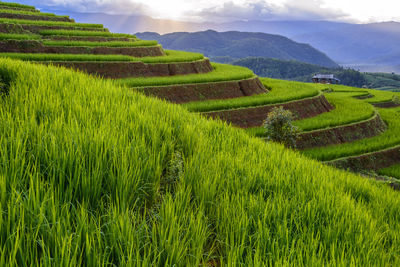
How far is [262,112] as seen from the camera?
57.1 feet

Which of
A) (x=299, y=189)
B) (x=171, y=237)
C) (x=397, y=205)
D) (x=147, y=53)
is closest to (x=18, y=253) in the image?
A: (x=171, y=237)

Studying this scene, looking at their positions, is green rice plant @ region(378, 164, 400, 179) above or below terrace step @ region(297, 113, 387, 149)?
below

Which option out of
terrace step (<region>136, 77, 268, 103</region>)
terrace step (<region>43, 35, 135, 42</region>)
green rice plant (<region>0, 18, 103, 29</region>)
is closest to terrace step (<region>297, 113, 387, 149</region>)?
terrace step (<region>136, 77, 268, 103</region>)

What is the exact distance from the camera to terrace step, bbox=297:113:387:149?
15359mm

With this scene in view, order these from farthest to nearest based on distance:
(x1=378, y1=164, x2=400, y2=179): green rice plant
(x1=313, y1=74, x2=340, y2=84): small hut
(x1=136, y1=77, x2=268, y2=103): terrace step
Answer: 1. (x1=313, y1=74, x2=340, y2=84): small hut
2. (x1=136, y1=77, x2=268, y2=103): terrace step
3. (x1=378, y1=164, x2=400, y2=179): green rice plant

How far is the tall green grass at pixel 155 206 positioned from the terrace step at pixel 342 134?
37.8 ft

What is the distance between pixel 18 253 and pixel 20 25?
966 inches

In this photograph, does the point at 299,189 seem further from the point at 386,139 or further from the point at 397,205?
the point at 386,139

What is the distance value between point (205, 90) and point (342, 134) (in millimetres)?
8856

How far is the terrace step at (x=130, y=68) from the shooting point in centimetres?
1755

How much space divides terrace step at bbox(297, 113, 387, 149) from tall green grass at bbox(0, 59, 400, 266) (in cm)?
1153

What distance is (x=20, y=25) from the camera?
20938mm

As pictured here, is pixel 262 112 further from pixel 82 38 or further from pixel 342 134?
pixel 82 38

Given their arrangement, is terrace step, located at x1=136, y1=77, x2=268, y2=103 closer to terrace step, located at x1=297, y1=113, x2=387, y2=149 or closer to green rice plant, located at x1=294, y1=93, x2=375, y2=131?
green rice plant, located at x1=294, y1=93, x2=375, y2=131
